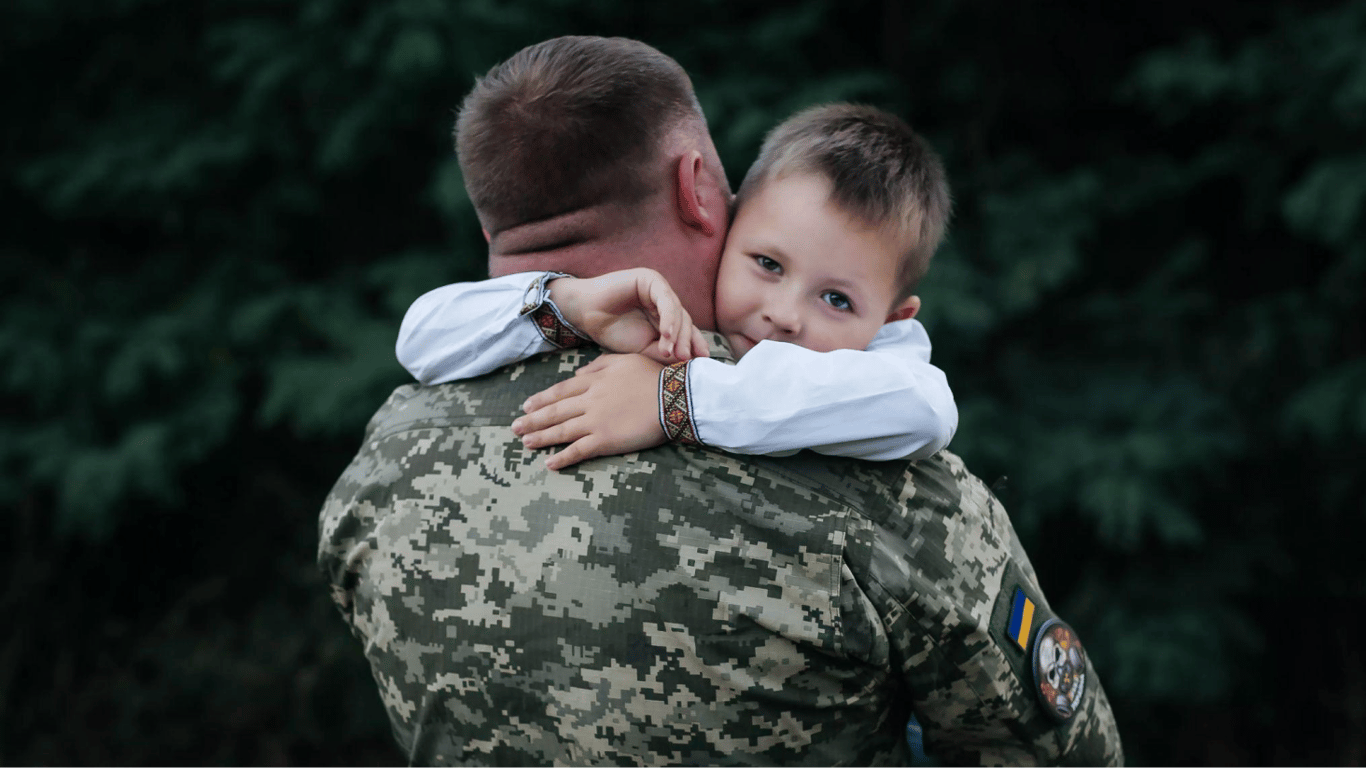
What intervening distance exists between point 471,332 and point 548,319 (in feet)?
0.33

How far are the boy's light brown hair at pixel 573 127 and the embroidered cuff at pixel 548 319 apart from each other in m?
0.12

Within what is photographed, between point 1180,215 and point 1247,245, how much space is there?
0.28 metres

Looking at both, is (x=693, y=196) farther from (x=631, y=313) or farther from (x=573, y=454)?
(x=573, y=454)

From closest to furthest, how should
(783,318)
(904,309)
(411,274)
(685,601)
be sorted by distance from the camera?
(685,601) < (783,318) < (904,309) < (411,274)

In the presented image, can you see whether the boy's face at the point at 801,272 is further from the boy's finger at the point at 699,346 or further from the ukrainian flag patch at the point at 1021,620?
the ukrainian flag patch at the point at 1021,620

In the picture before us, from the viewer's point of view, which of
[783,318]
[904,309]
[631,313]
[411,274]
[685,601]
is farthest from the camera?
[411,274]

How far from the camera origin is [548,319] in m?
1.25

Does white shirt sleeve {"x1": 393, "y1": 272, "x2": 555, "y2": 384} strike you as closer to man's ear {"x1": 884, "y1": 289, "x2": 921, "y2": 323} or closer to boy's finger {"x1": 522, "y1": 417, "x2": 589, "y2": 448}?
boy's finger {"x1": 522, "y1": 417, "x2": 589, "y2": 448}

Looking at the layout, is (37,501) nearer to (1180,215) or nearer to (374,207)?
(374,207)

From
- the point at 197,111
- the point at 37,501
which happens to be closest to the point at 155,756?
the point at 37,501

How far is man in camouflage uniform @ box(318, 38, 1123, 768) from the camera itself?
1142mm

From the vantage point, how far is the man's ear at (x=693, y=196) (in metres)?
1.33

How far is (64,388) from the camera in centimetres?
436

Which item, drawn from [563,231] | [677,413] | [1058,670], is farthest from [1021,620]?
[563,231]
